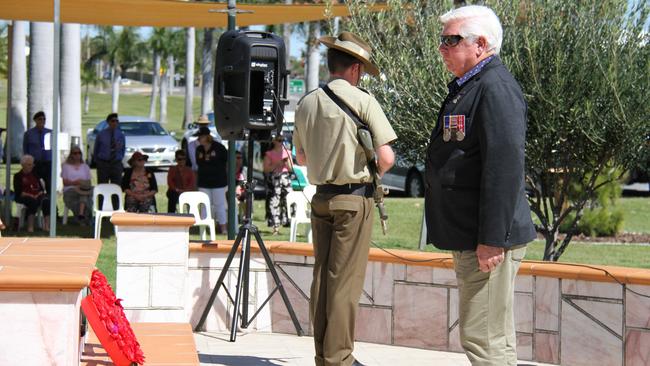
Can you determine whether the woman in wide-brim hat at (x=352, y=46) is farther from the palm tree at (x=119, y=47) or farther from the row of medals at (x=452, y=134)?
the palm tree at (x=119, y=47)

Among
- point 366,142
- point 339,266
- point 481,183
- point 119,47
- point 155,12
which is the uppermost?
point 119,47

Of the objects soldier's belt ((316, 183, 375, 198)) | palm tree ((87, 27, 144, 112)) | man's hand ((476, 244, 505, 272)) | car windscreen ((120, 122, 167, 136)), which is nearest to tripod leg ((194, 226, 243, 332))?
soldier's belt ((316, 183, 375, 198))

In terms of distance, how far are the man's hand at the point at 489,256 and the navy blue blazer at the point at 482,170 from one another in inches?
1.5

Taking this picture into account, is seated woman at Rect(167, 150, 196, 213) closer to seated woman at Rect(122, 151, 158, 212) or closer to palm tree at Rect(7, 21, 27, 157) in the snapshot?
seated woman at Rect(122, 151, 158, 212)

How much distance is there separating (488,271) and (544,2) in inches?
214

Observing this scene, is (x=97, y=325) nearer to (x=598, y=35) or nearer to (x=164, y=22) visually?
(x=598, y=35)

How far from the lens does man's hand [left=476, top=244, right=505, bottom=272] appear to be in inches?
192

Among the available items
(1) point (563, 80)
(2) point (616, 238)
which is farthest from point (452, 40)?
(2) point (616, 238)

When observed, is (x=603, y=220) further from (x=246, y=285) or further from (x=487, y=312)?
(x=487, y=312)

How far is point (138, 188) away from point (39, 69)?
9.23 meters

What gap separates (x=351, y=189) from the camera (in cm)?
643

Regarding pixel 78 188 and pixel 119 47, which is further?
pixel 119 47

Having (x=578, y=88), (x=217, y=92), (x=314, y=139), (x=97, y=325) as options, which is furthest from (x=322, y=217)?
(x=578, y=88)

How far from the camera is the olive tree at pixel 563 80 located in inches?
375
